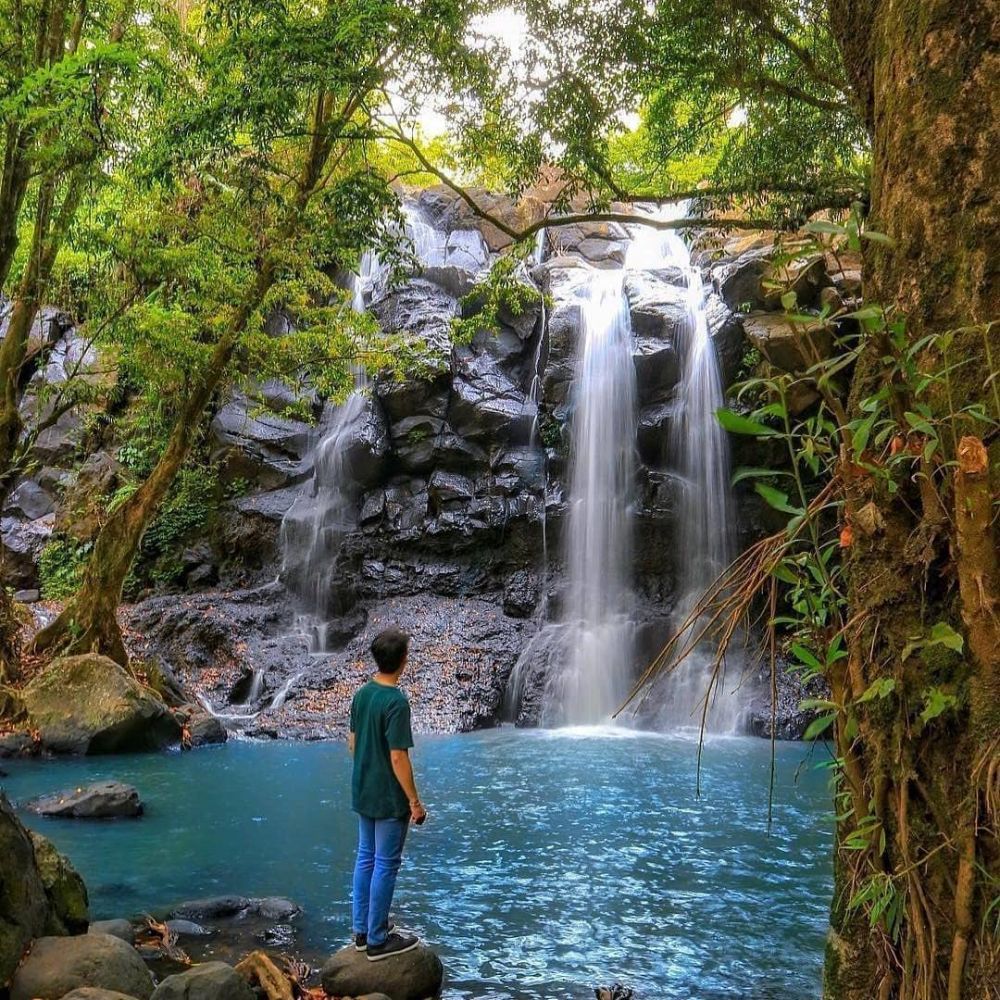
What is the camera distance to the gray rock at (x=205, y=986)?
12.1ft

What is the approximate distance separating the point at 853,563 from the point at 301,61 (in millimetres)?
6842

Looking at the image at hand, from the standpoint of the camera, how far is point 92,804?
25.4ft

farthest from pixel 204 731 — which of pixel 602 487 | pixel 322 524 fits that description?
pixel 602 487

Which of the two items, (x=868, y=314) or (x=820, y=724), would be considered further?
(x=820, y=724)

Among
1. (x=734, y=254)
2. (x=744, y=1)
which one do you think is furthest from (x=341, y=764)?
(x=734, y=254)

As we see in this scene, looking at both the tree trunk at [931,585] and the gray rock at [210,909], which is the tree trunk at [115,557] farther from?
the tree trunk at [931,585]

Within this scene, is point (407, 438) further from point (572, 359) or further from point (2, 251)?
point (2, 251)

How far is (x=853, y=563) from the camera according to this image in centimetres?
216

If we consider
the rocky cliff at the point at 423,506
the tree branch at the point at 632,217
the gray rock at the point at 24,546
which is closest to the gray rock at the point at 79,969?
the tree branch at the point at 632,217

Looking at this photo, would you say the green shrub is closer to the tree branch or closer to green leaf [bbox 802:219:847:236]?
the tree branch


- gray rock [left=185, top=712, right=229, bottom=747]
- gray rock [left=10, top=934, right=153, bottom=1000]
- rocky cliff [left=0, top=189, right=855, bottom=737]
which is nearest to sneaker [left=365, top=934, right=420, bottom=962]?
gray rock [left=10, top=934, right=153, bottom=1000]

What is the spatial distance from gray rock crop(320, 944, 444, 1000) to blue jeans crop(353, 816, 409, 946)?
0.11m

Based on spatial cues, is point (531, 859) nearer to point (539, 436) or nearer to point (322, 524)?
point (539, 436)

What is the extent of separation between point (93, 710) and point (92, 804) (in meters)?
3.41
